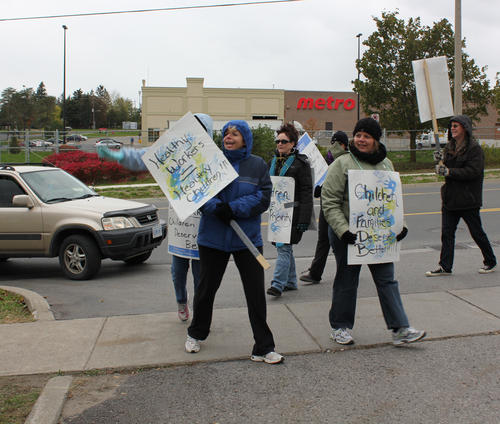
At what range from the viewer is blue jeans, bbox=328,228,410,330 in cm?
465

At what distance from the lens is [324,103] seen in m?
63.2

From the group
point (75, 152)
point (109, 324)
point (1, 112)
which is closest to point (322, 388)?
point (109, 324)

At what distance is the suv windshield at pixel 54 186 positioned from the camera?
812cm

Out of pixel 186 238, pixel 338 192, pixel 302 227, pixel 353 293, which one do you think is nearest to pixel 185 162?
pixel 186 238

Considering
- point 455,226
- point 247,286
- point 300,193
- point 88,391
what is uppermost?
point 300,193

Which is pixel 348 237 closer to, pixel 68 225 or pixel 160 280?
pixel 160 280

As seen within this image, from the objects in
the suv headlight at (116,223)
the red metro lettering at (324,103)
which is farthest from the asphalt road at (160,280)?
the red metro lettering at (324,103)

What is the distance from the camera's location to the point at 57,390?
12.9 feet

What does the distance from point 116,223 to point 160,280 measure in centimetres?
100

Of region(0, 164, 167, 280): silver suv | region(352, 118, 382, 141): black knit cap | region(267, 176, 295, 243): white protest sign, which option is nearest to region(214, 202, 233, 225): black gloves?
region(352, 118, 382, 141): black knit cap

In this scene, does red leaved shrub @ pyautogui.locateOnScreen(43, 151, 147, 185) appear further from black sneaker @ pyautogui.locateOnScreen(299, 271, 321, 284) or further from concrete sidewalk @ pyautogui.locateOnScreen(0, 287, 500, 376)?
concrete sidewalk @ pyautogui.locateOnScreen(0, 287, 500, 376)

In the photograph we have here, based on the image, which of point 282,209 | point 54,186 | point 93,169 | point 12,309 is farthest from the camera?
point 93,169

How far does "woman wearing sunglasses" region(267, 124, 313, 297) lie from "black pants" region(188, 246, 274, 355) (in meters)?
1.74

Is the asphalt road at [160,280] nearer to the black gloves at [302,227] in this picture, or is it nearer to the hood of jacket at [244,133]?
the black gloves at [302,227]
